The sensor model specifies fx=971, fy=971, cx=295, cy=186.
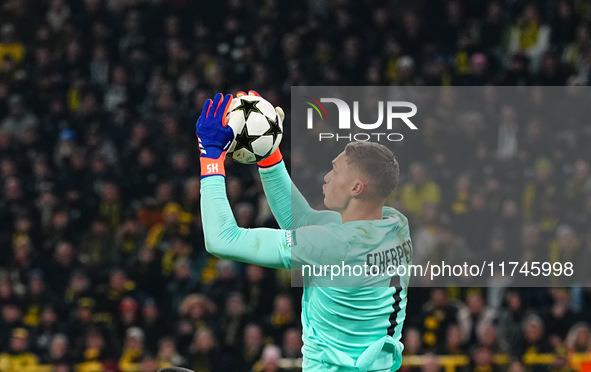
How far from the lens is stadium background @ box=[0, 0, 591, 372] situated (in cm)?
938

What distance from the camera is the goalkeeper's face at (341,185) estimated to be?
4.70 m

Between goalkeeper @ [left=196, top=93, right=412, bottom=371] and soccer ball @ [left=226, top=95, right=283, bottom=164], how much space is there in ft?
0.40

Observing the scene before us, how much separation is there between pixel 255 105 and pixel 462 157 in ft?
13.6

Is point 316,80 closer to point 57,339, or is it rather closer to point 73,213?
point 73,213

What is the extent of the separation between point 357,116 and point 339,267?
0.95m

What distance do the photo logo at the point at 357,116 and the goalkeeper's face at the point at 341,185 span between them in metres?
0.29

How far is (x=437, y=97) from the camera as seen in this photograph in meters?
7.65

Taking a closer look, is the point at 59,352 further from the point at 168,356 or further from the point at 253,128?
the point at 253,128

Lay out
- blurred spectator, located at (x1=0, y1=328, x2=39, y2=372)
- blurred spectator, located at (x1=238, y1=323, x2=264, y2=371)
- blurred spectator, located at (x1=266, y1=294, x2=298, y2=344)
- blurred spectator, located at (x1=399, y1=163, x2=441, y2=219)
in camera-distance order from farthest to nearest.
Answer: blurred spectator, located at (x1=0, y1=328, x2=39, y2=372) < blurred spectator, located at (x1=266, y1=294, x2=298, y2=344) < blurred spectator, located at (x1=238, y1=323, x2=264, y2=371) < blurred spectator, located at (x1=399, y1=163, x2=441, y2=219)

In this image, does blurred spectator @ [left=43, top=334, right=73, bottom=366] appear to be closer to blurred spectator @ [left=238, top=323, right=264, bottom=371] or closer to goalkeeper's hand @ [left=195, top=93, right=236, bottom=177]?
Result: blurred spectator @ [left=238, top=323, right=264, bottom=371]

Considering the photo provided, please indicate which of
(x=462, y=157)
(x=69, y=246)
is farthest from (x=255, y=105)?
(x=69, y=246)

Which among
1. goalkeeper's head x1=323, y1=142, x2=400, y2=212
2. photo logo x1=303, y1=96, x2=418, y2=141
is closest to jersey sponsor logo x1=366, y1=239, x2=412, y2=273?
goalkeeper's head x1=323, y1=142, x2=400, y2=212

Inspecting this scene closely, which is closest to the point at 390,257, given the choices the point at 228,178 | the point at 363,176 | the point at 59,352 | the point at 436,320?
the point at 363,176

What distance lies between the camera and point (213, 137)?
14.6ft
